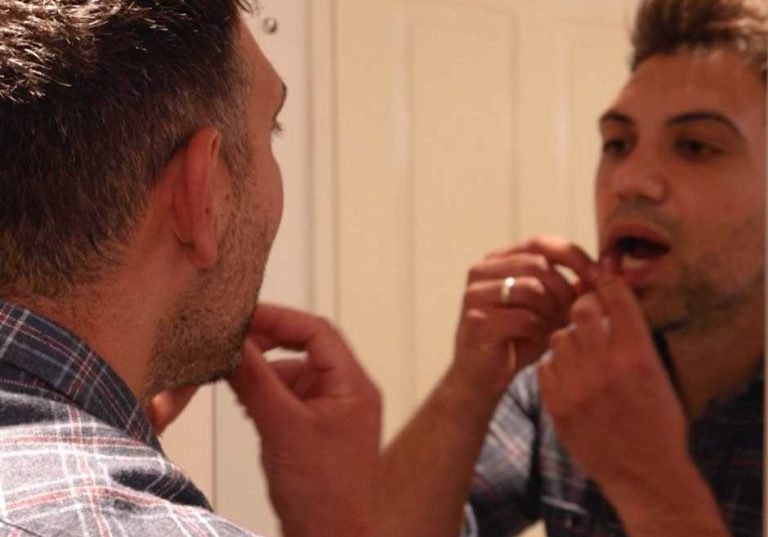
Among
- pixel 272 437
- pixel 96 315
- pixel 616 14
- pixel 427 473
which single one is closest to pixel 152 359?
pixel 96 315

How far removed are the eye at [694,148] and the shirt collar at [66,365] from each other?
57 cm

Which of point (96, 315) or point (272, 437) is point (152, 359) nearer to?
point (96, 315)

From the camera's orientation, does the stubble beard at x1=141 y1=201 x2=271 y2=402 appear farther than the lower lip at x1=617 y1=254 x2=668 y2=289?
No

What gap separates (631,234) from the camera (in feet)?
2.98

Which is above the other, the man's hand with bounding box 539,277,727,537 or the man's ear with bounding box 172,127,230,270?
the man's ear with bounding box 172,127,230,270

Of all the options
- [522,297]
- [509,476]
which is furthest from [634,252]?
[509,476]

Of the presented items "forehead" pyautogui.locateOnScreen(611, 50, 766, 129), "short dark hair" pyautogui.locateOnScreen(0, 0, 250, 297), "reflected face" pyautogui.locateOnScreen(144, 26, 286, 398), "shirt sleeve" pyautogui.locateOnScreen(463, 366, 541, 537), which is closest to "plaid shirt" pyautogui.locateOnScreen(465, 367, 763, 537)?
"shirt sleeve" pyautogui.locateOnScreen(463, 366, 541, 537)

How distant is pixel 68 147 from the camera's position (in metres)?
0.49

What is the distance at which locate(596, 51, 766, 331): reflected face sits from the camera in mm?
859

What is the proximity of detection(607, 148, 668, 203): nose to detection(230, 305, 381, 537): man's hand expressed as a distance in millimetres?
296

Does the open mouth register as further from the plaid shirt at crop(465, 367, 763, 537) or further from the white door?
the white door

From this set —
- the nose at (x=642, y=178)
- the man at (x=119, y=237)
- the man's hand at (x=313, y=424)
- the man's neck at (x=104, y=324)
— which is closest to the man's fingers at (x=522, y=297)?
the nose at (x=642, y=178)

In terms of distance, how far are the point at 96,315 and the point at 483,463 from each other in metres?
0.58

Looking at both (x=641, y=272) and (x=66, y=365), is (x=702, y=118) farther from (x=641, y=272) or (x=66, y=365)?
(x=66, y=365)
